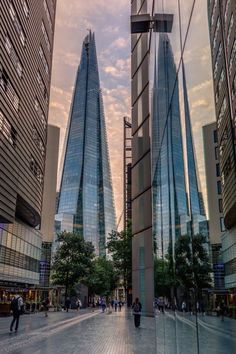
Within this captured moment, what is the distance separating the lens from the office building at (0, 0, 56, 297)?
23188 mm

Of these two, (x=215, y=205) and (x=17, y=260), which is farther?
(x=17, y=260)

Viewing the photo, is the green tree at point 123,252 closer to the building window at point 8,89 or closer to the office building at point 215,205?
the building window at point 8,89

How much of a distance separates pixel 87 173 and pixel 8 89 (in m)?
134

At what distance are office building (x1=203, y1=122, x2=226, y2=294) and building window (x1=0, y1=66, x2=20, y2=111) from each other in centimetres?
2094

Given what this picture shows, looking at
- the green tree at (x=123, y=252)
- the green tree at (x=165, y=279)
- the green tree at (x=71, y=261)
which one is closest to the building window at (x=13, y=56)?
the green tree at (x=165, y=279)

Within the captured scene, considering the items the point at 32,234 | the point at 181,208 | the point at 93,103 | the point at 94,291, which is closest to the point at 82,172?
the point at 93,103

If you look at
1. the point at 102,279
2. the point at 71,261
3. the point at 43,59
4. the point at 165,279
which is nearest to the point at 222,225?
the point at 165,279

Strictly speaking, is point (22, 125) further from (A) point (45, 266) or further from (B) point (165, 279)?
(A) point (45, 266)

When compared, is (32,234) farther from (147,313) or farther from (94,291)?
(94,291)

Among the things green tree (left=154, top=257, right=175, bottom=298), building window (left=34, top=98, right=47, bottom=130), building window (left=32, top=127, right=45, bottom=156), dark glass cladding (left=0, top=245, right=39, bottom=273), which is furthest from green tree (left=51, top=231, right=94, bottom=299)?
green tree (left=154, top=257, right=175, bottom=298)

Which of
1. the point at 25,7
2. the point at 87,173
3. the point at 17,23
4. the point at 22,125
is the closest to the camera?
the point at 17,23

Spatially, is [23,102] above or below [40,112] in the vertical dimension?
below

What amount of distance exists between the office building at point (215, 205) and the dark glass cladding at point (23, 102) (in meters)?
20.0

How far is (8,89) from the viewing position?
23.8m
